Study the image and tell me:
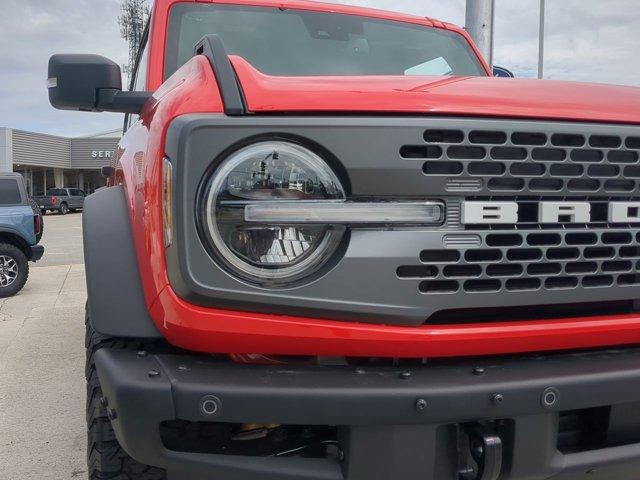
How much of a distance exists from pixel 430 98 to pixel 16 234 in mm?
9137

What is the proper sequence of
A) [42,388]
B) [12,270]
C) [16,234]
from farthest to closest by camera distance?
[16,234] → [12,270] → [42,388]

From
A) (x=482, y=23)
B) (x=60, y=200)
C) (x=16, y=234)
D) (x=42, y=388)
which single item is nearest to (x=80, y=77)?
(x=42, y=388)

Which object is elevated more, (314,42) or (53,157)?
(53,157)

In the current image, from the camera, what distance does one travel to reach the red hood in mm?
1426

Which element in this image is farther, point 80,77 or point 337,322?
point 80,77

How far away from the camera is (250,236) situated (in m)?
1.41

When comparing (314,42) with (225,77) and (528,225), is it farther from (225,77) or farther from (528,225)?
(528,225)

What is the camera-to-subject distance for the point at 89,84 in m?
2.14

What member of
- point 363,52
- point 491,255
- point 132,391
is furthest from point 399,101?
point 363,52

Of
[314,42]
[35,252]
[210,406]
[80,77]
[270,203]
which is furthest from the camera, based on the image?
[35,252]

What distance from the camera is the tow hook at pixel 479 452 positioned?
1370 millimetres

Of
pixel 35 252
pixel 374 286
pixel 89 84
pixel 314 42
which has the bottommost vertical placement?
pixel 35 252

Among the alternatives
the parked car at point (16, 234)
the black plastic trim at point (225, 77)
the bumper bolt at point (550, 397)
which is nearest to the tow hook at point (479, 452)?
the bumper bolt at point (550, 397)

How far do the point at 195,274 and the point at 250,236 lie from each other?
6.0 inches
